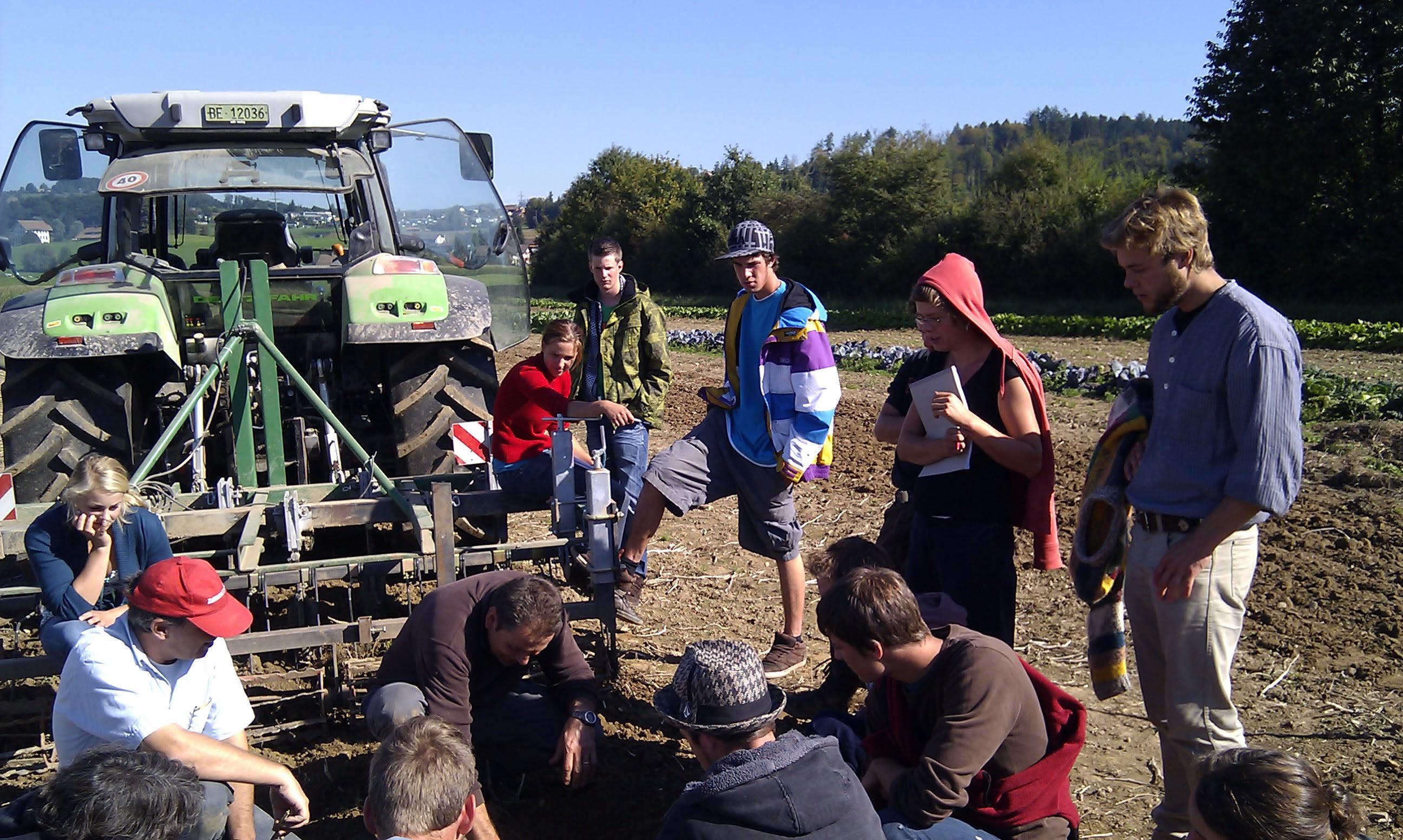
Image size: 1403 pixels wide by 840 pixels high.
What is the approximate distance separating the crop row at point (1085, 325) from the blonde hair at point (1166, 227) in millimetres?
5468

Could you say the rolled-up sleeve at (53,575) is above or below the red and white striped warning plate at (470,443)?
below

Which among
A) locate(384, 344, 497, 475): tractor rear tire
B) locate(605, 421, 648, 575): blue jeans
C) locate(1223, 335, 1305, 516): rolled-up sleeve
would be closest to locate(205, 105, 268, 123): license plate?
locate(384, 344, 497, 475): tractor rear tire

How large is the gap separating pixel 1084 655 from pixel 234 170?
4.31 metres

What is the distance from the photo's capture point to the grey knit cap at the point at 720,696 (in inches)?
85.2

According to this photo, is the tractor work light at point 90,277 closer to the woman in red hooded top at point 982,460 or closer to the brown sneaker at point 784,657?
the brown sneaker at point 784,657

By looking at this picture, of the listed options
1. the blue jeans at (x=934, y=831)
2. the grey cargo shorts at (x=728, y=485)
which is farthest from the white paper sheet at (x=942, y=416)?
the blue jeans at (x=934, y=831)

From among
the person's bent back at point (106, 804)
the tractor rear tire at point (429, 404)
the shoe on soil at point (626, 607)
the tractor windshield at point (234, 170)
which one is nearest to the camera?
the person's bent back at point (106, 804)

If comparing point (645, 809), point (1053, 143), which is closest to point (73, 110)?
point (645, 809)

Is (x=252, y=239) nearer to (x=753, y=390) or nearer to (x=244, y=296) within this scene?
(x=244, y=296)

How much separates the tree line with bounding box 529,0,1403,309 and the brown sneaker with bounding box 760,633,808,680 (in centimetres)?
2116

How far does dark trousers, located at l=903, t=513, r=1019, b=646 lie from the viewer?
3.16 metres

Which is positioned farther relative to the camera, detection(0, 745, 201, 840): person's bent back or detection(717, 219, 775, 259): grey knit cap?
detection(717, 219, 775, 259): grey knit cap

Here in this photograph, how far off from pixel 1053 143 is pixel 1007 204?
3.57 m

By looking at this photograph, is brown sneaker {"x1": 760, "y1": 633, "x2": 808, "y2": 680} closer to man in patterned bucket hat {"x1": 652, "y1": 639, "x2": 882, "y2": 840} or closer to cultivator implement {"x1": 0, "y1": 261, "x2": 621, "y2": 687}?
cultivator implement {"x1": 0, "y1": 261, "x2": 621, "y2": 687}
